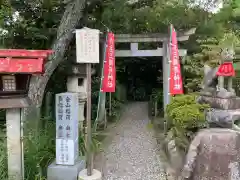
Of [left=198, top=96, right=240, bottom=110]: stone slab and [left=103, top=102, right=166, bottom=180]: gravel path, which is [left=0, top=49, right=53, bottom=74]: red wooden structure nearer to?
[left=103, top=102, right=166, bottom=180]: gravel path

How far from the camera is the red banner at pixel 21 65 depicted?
173 inches

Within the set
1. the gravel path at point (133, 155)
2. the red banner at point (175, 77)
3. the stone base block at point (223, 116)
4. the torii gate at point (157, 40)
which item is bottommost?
Answer: the gravel path at point (133, 155)

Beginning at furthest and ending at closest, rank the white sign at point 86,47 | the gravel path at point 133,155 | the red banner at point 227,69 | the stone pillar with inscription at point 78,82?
the stone pillar with inscription at point 78,82 → the gravel path at point 133,155 → the red banner at point 227,69 → the white sign at point 86,47

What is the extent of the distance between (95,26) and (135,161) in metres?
5.55

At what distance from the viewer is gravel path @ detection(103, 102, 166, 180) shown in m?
5.99

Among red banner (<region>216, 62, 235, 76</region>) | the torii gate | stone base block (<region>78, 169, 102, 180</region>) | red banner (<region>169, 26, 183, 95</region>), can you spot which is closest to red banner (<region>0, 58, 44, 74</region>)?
stone base block (<region>78, 169, 102, 180</region>)

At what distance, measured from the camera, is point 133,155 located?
7.22m

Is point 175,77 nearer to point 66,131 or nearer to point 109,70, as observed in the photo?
point 109,70

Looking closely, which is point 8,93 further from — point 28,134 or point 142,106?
point 142,106

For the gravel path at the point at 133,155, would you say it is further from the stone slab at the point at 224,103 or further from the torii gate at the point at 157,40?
the stone slab at the point at 224,103

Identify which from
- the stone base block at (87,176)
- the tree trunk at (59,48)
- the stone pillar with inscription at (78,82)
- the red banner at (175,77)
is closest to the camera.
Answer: the stone base block at (87,176)

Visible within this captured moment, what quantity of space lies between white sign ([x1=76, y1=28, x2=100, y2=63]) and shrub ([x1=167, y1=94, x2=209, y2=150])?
211 centimetres

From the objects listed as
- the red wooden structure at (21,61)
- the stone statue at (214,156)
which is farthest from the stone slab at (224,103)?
the red wooden structure at (21,61)

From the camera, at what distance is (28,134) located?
5871 millimetres
